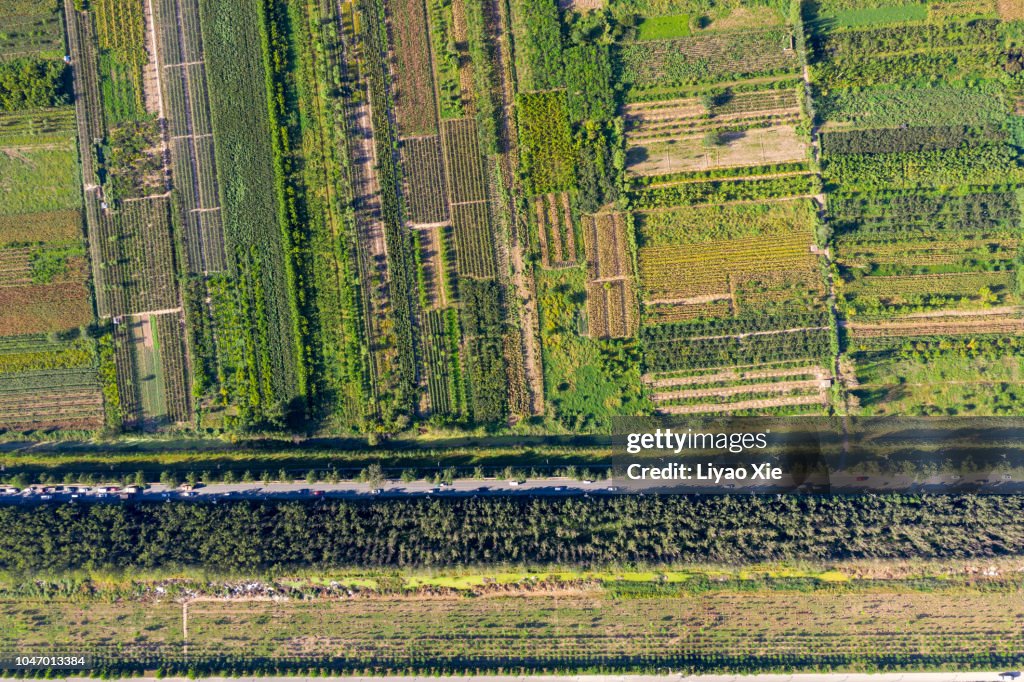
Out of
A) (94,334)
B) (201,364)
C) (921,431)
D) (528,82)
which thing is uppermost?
(528,82)

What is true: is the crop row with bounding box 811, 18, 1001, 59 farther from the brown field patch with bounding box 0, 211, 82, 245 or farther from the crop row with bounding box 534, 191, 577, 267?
the brown field patch with bounding box 0, 211, 82, 245

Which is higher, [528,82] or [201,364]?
[528,82]

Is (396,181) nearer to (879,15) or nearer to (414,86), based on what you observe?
(414,86)

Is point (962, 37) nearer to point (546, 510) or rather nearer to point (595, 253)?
point (595, 253)

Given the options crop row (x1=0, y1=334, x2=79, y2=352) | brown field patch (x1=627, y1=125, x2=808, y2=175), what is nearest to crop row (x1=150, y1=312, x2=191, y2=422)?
crop row (x1=0, y1=334, x2=79, y2=352)

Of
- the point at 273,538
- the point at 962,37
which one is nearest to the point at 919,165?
the point at 962,37

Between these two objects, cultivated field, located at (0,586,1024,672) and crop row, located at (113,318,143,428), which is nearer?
cultivated field, located at (0,586,1024,672)

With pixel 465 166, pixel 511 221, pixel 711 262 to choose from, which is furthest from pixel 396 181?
pixel 711 262
